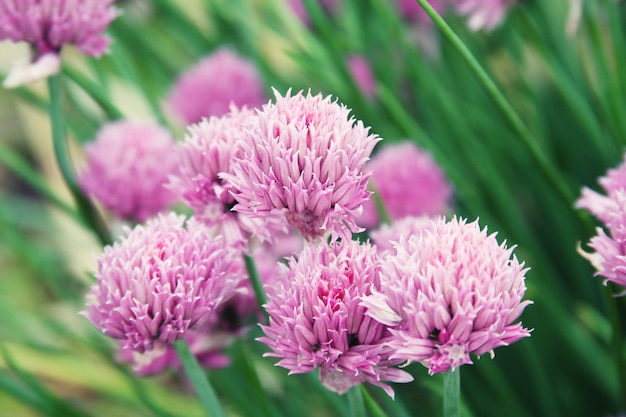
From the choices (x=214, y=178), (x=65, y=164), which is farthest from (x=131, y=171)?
(x=214, y=178)

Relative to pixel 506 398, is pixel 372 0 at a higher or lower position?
higher

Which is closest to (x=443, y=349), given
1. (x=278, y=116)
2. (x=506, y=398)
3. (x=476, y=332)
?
(x=476, y=332)

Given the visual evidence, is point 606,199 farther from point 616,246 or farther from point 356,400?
point 356,400

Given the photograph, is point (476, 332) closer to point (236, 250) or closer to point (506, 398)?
point (236, 250)

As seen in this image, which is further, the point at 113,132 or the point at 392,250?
the point at 113,132

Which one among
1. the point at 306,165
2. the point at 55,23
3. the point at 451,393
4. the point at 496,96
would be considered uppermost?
the point at 55,23

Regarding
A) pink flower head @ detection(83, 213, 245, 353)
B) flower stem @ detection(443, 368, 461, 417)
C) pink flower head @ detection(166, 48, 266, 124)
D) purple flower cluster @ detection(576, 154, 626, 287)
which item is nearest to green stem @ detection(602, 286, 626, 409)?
purple flower cluster @ detection(576, 154, 626, 287)

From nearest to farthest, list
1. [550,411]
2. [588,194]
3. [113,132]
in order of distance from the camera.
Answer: [588,194] < [113,132] < [550,411]
